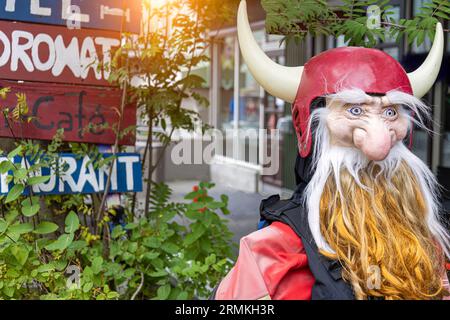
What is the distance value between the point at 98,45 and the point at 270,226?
1.75 meters

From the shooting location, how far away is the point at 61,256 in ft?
9.15

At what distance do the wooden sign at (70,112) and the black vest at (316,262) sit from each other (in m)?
1.55

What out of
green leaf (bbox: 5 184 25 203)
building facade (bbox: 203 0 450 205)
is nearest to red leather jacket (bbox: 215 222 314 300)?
green leaf (bbox: 5 184 25 203)

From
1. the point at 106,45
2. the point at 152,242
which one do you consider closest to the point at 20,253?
the point at 152,242

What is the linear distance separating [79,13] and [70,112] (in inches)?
20.4

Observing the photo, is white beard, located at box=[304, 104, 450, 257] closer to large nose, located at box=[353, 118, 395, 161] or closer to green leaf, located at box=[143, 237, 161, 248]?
large nose, located at box=[353, 118, 395, 161]

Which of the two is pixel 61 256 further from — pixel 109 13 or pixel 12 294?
pixel 109 13

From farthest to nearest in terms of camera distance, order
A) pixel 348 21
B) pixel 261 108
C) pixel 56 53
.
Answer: pixel 261 108, pixel 56 53, pixel 348 21

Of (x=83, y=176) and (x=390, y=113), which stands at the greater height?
(x=390, y=113)

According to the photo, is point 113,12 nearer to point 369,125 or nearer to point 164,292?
point 164,292

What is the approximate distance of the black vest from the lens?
63.6 inches

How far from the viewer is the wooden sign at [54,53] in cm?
293

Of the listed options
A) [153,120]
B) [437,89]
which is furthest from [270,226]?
[437,89]

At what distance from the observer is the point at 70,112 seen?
3041 mm
